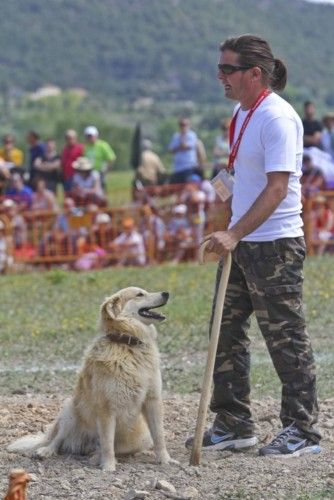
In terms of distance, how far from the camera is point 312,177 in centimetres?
1930

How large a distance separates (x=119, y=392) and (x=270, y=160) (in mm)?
1637

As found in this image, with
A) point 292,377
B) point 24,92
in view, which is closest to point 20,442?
point 292,377

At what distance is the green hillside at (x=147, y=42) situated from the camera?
77750 millimetres

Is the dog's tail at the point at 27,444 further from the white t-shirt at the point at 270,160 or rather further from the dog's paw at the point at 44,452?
the white t-shirt at the point at 270,160

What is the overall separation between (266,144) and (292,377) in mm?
1394

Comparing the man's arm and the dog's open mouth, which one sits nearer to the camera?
the man's arm

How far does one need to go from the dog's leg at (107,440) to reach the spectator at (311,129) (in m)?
13.0

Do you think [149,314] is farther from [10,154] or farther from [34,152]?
[10,154]

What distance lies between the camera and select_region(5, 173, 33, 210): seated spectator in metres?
20.3

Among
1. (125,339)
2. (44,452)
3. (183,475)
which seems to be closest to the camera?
(183,475)

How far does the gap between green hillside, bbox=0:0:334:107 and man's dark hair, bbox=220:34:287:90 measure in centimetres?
6772

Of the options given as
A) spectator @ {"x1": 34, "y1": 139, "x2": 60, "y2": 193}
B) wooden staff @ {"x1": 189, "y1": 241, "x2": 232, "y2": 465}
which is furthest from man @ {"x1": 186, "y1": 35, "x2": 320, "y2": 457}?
spectator @ {"x1": 34, "y1": 139, "x2": 60, "y2": 193}

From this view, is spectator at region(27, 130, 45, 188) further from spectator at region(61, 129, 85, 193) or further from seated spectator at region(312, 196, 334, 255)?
seated spectator at region(312, 196, 334, 255)

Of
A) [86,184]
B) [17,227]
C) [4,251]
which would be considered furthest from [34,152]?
[4,251]
